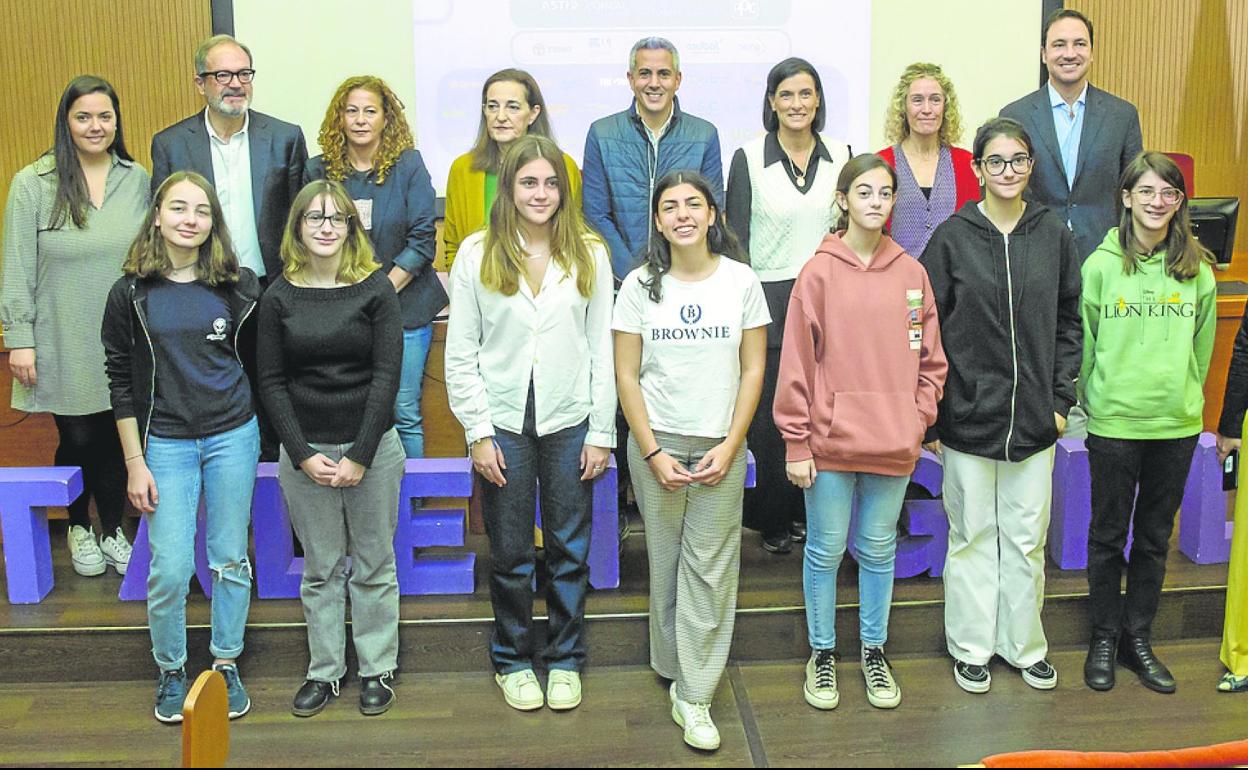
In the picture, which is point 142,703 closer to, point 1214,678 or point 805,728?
point 805,728

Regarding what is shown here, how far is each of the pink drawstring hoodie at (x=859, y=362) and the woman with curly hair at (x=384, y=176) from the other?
112cm

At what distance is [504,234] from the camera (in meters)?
2.80

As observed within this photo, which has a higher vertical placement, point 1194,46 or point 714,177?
point 1194,46

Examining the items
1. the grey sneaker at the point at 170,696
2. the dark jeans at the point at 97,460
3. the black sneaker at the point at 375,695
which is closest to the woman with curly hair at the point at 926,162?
the black sneaker at the point at 375,695

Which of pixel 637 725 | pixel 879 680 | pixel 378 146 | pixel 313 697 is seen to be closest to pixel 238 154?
pixel 378 146

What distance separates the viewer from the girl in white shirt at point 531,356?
2.80 m

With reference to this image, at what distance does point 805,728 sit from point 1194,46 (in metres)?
3.67

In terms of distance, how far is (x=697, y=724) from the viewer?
9.34ft

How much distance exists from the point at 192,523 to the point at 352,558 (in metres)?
0.40

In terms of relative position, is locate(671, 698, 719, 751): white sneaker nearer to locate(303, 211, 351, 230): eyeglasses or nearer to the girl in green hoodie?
the girl in green hoodie

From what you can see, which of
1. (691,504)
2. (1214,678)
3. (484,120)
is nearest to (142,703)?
(691,504)

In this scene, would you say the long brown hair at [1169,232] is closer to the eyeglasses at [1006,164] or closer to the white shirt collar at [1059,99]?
the eyeglasses at [1006,164]

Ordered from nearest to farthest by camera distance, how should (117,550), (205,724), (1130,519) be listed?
(205,724)
(1130,519)
(117,550)

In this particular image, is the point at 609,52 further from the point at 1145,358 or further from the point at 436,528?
the point at 1145,358
